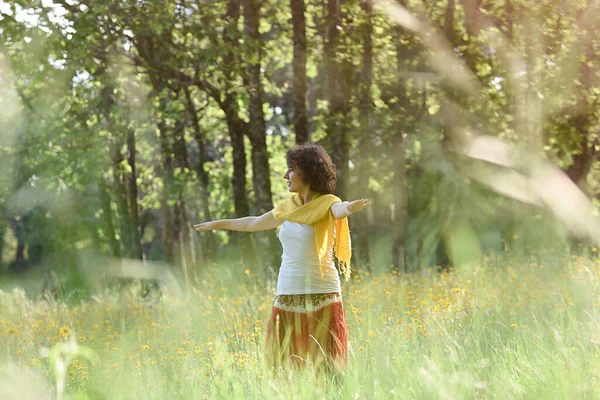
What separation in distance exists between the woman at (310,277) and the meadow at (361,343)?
0.73 ft

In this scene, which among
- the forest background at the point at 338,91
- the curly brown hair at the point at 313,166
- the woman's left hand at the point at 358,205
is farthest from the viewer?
the forest background at the point at 338,91

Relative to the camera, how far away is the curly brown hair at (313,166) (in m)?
5.87

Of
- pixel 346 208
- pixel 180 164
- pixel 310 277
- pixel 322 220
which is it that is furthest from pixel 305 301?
pixel 180 164

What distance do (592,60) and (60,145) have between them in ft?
33.6

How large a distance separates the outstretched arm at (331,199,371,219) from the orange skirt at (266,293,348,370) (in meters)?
0.61

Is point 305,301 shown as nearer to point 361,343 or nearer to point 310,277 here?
point 310,277

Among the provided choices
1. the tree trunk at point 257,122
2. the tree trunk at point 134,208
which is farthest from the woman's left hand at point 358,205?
the tree trunk at point 134,208

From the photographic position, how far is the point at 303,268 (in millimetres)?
5750

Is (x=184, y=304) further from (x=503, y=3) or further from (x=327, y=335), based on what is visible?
(x=503, y=3)

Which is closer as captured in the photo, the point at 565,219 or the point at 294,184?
the point at 294,184

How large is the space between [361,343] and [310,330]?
2.85 feet

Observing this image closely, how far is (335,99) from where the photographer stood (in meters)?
15.1

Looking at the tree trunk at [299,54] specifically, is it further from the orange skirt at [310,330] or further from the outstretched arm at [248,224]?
the orange skirt at [310,330]

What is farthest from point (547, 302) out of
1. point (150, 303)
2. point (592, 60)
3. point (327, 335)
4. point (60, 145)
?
point (60, 145)
